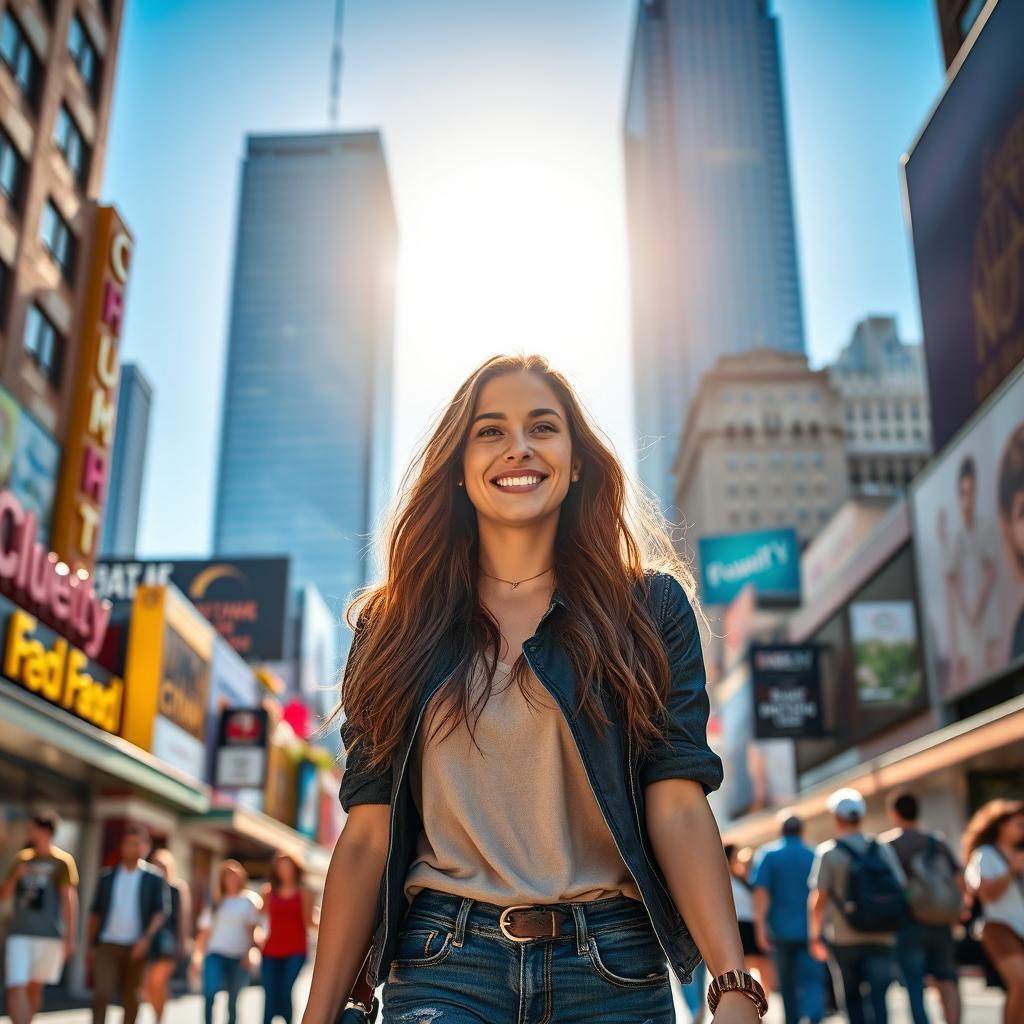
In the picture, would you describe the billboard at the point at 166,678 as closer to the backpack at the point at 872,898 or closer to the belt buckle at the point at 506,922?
the backpack at the point at 872,898

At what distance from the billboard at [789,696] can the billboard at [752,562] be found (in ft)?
85.9

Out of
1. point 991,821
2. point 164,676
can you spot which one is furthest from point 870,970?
point 164,676

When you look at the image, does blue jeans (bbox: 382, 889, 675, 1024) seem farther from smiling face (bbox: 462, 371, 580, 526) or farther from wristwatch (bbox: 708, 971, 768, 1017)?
smiling face (bbox: 462, 371, 580, 526)

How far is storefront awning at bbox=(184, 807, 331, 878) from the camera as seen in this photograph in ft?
89.2

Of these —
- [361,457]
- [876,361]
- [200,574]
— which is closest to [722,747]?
[200,574]

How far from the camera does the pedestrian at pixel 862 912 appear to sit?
26.4 feet

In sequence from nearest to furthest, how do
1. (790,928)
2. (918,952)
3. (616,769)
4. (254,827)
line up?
(616,769), (918,952), (790,928), (254,827)

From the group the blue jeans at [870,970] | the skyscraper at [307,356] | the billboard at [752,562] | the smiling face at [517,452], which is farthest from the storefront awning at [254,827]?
the skyscraper at [307,356]

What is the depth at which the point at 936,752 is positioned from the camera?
75.2ft

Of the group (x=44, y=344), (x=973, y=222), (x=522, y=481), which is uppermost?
(x=973, y=222)

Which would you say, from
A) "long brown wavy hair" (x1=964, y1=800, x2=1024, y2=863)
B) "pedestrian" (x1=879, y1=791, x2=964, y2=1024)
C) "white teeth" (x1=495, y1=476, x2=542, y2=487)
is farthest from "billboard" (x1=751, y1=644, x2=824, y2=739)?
"white teeth" (x1=495, y1=476, x2=542, y2=487)

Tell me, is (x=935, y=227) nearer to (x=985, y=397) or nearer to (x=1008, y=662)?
(x=985, y=397)

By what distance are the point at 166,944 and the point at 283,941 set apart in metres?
Result: 1.10

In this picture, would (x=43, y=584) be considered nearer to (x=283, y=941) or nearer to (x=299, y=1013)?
(x=299, y=1013)
